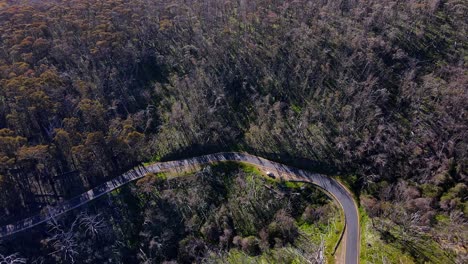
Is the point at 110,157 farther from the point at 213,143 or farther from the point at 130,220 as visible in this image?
the point at 213,143

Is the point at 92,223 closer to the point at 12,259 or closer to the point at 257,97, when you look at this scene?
the point at 12,259

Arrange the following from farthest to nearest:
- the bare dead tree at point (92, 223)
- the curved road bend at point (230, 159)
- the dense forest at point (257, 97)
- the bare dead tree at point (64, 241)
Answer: the dense forest at point (257, 97) < the bare dead tree at point (92, 223) < the bare dead tree at point (64, 241) < the curved road bend at point (230, 159)

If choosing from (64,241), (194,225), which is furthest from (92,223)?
(194,225)

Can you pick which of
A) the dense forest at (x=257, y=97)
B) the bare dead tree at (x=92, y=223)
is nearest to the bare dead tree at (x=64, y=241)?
the bare dead tree at (x=92, y=223)

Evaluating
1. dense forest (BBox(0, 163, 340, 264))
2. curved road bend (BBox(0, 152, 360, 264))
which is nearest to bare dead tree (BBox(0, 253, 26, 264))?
dense forest (BBox(0, 163, 340, 264))

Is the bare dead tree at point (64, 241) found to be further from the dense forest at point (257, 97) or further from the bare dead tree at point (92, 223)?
the dense forest at point (257, 97)

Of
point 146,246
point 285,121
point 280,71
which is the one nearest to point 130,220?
point 146,246

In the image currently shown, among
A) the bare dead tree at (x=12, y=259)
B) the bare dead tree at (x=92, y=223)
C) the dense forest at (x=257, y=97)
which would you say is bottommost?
the bare dead tree at (x=12, y=259)
